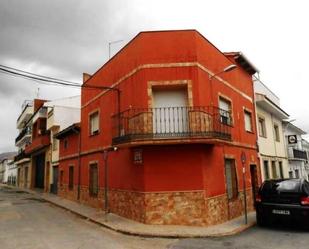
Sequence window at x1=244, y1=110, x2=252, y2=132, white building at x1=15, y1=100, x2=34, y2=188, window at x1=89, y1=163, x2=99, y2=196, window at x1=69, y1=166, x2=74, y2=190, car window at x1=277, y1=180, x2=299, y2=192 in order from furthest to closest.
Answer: white building at x1=15, y1=100, x2=34, y2=188, window at x1=69, y1=166, x2=74, y2=190, window at x1=244, y1=110, x2=252, y2=132, window at x1=89, y1=163, x2=99, y2=196, car window at x1=277, y1=180, x2=299, y2=192

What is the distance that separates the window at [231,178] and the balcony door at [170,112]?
3.19 m

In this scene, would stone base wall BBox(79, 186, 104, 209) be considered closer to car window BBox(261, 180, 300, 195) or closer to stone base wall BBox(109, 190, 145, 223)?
stone base wall BBox(109, 190, 145, 223)

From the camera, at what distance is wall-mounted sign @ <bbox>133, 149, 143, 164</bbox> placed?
34.7 feet

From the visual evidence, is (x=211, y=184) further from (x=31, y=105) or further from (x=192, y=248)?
(x=31, y=105)

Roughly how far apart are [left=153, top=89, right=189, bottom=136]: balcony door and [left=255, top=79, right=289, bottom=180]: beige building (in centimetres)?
729

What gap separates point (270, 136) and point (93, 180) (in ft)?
36.1

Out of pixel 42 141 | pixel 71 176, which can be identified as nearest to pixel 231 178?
pixel 71 176

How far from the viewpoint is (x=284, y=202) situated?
31.6 ft

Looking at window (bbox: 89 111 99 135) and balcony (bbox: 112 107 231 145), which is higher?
window (bbox: 89 111 99 135)

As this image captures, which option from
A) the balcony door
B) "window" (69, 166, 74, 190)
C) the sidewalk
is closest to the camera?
the sidewalk

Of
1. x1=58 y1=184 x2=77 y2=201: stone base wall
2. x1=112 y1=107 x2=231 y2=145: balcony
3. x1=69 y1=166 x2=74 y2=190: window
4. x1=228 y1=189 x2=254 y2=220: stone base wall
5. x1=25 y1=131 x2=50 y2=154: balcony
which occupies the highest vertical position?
x1=25 y1=131 x2=50 y2=154: balcony

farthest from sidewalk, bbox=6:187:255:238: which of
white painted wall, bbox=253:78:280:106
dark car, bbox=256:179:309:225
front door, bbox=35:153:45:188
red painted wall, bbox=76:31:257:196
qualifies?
front door, bbox=35:153:45:188

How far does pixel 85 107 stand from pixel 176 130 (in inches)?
307

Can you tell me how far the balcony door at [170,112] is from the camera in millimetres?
10453
